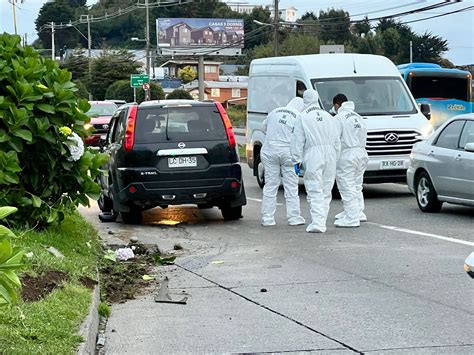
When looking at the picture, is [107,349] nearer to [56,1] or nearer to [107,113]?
[107,113]

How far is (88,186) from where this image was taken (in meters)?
11.1

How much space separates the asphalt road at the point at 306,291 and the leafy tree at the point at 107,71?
242 feet

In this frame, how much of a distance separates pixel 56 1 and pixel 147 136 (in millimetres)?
112975

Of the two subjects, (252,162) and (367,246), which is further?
(252,162)

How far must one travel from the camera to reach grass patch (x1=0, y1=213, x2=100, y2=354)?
621cm

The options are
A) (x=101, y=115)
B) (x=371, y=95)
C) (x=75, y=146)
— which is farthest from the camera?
(x=101, y=115)

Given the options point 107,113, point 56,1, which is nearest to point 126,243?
point 107,113

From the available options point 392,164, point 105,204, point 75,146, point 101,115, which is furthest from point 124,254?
point 101,115

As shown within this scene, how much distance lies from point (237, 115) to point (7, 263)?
71.1m

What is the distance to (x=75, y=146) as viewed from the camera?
10.9 meters

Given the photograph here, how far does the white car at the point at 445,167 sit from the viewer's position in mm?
14383

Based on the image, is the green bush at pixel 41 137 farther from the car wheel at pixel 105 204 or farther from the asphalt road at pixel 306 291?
the car wheel at pixel 105 204

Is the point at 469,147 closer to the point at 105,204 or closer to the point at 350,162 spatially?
the point at 350,162

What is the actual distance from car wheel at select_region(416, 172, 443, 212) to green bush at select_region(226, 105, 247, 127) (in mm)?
52916
